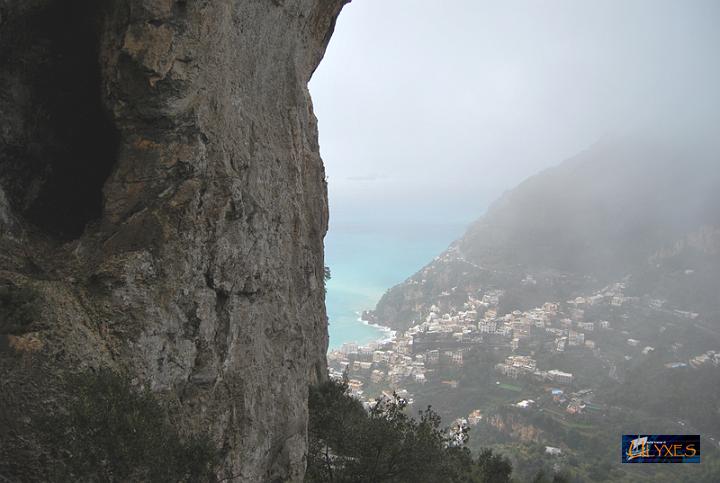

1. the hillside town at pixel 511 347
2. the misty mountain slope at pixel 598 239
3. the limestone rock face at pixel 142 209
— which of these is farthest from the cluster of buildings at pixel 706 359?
the limestone rock face at pixel 142 209

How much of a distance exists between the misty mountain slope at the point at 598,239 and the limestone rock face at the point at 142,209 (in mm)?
75083

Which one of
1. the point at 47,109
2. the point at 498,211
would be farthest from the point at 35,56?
the point at 498,211

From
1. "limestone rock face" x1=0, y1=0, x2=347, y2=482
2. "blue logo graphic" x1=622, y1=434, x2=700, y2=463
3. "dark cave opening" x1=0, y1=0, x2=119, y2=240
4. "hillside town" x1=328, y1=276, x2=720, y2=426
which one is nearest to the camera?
"limestone rock face" x1=0, y1=0, x2=347, y2=482

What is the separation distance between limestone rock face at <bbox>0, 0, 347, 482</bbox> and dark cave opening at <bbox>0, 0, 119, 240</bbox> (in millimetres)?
21

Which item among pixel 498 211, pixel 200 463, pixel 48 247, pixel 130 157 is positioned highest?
pixel 498 211

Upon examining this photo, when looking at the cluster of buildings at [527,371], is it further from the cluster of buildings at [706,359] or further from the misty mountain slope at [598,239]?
the misty mountain slope at [598,239]

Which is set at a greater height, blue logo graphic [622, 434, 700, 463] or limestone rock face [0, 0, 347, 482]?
limestone rock face [0, 0, 347, 482]

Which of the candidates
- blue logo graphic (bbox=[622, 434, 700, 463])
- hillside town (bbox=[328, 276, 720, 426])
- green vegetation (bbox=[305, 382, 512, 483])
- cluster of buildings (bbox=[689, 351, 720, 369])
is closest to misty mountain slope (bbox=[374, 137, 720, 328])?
hillside town (bbox=[328, 276, 720, 426])

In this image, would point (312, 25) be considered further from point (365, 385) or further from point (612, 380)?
point (612, 380)

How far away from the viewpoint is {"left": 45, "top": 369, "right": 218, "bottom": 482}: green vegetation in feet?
17.4

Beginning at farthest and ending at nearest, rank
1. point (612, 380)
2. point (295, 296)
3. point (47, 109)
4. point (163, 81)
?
point (612, 380) → point (295, 296) → point (47, 109) → point (163, 81)

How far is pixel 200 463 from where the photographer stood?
6582 millimetres

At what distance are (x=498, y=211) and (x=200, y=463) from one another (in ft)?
385

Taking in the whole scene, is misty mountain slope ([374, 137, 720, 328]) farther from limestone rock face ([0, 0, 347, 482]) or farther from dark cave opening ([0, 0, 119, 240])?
dark cave opening ([0, 0, 119, 240])
